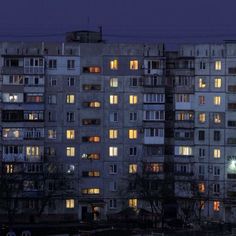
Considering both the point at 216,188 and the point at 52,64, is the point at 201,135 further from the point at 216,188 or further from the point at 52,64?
the point at 52,64

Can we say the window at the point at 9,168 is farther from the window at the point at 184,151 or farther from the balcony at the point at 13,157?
the window at the point at 184,151

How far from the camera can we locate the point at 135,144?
327 ft

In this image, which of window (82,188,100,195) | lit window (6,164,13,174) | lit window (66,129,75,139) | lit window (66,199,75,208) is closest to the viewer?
lit window (6,164,13,174)

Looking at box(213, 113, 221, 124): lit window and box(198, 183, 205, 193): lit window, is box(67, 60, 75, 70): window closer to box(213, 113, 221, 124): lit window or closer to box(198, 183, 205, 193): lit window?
box(213, 113, 221, 124): lit window

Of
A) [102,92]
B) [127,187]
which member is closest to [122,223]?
[127,187]

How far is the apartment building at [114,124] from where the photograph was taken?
98312mm

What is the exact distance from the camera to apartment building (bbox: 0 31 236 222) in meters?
98.3

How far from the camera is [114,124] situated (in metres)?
100

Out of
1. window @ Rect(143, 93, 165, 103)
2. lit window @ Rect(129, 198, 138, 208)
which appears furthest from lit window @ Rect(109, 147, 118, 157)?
window @ Rect(143, 93, 165, 103)

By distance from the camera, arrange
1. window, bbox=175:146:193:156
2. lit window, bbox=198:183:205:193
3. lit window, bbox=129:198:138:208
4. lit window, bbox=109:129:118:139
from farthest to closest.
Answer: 1. lit window, bbox=109:129:118:139
2. window, bbox=175:146:193:156
3. lit window, bbox=129:198:138:208
4. lit window, bbox=198:183:205:193

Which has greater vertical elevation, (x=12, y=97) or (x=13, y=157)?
(x=12, y=97)

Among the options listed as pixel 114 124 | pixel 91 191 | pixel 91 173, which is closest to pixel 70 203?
pixel 91 191

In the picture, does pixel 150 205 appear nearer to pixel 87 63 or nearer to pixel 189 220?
pixel 189 220

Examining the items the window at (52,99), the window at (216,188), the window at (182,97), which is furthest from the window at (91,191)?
the window at (182,97)
